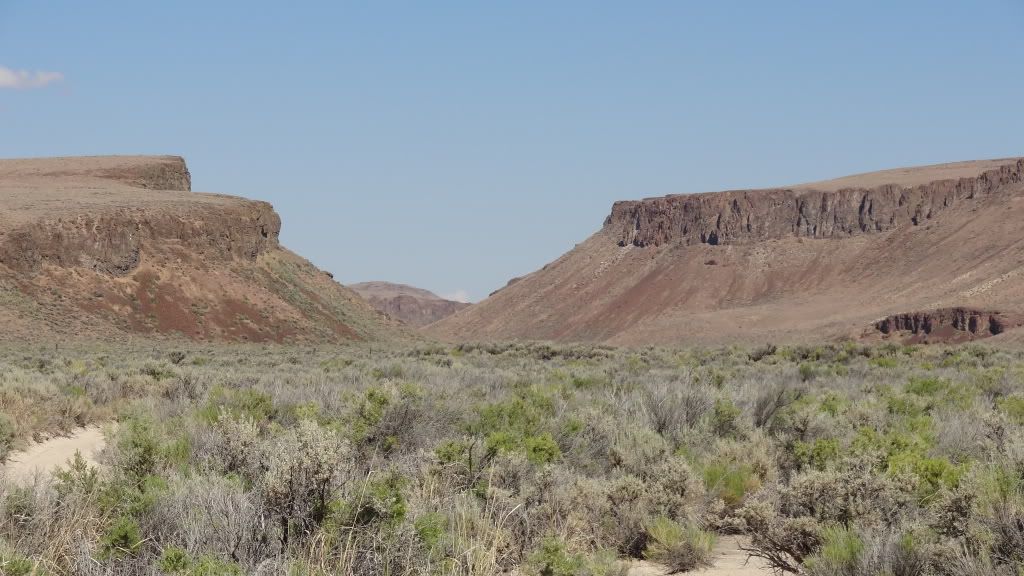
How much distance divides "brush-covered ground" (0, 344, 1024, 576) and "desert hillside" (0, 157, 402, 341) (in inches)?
1857

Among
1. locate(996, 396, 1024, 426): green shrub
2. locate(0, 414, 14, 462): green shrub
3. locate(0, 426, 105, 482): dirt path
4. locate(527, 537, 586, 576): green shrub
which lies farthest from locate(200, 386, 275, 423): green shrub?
locate(996, 396, 1024, 426): green shrub

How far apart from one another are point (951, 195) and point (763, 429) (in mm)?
115207

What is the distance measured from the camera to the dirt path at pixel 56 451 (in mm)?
11695

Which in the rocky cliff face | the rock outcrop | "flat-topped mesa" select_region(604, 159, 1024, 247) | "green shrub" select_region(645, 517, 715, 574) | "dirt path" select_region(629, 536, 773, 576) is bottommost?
"dirt path" select_region(629, 536, 773, 576)

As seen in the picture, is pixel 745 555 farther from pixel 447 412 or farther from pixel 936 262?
pixel 936 262

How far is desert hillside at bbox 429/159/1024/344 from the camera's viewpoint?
8731 centimetres

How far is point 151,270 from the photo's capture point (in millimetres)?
66375

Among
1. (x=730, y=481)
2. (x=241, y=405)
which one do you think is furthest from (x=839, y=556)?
(x=241, y=405)

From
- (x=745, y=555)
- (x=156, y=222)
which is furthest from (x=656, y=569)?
(x=156, y=222)

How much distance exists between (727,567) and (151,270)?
210ft

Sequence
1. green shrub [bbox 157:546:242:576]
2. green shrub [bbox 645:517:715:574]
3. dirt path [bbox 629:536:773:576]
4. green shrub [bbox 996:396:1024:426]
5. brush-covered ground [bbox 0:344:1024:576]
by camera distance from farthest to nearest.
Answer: green shrub [bbox 996:396:1024:426]
green shrub [bbox 645:517:715:574]
dirt path [bbox 629:536:773:576]
brush-covered ground [bbox 0:344:1024:576]
green shrub [bbox 157:546:242:576]

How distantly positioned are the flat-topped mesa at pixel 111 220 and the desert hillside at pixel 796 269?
48.2 meters

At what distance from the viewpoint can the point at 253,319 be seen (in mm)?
67250

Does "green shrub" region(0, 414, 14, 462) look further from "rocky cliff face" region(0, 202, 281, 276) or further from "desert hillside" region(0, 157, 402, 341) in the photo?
"rocky cliff face" region(0, 202, 281, 276)
